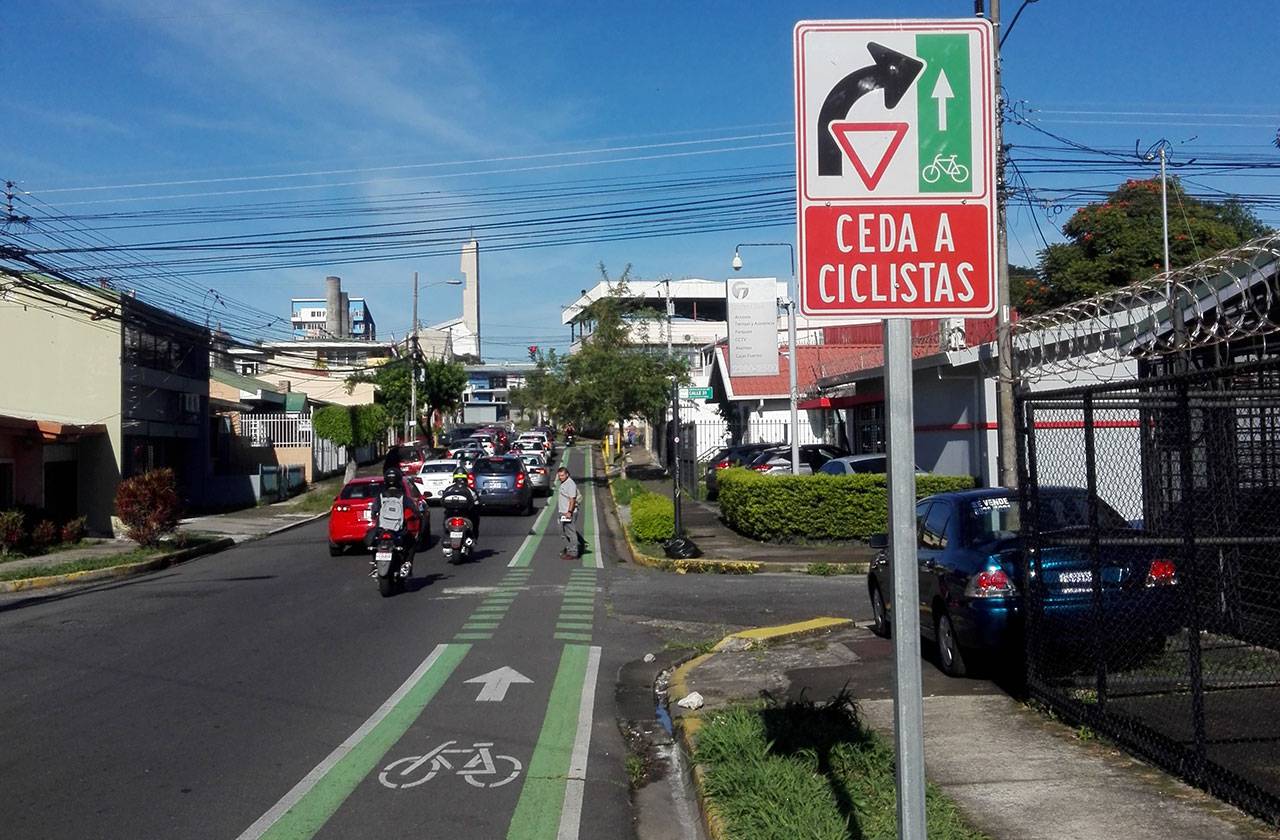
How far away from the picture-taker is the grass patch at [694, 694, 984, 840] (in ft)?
19.8

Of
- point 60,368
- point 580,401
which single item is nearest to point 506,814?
point 60,368

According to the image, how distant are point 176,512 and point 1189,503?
22.7 m

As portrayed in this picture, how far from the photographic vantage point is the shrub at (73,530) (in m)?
26.2

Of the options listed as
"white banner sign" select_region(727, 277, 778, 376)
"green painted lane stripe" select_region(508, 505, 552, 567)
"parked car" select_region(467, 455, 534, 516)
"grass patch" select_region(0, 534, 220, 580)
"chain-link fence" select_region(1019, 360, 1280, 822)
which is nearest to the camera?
"chain-link fence" select_region(1019, 360, 1280, 822)

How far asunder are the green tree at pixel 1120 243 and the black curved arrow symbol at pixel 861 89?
42048 mm

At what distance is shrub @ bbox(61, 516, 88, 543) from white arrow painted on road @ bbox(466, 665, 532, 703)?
18.5 meters

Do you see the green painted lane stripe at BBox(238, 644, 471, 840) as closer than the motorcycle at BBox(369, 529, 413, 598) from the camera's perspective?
Yes

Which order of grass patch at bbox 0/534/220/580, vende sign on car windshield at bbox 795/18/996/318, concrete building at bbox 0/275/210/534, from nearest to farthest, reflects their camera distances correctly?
vende sign on car windshield at bbox 795/18/996/318, grass patch at bbox 0/534/220/580, concrete building at bbox 0/275/210/534

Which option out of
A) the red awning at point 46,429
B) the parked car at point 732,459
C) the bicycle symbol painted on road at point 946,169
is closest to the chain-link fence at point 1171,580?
the bicycle symbol painted on road at point 946,169

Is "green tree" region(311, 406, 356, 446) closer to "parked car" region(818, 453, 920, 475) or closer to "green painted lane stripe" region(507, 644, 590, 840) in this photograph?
"parked car" region(818, 453, 920, 475)

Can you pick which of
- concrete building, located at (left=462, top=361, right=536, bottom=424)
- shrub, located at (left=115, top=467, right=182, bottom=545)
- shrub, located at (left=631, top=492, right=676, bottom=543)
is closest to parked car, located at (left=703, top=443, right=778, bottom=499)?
shrub, located at (left=631, top=492, right=676, bottom=543)

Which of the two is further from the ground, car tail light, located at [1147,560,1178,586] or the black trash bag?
car tail light, located at [1147,560,1178,586]

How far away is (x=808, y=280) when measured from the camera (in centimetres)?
357

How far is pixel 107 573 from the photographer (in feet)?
70.5
